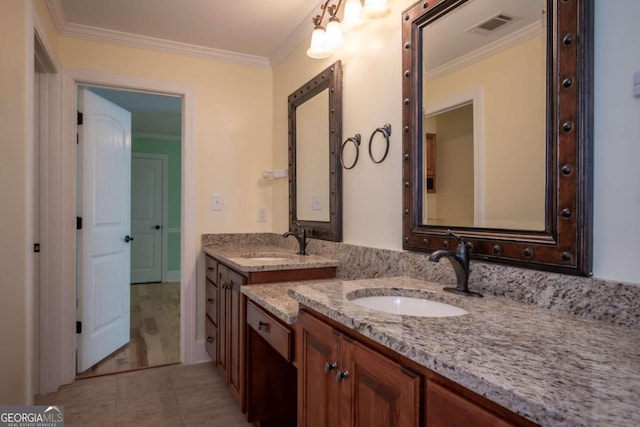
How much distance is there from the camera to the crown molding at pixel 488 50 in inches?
41.4

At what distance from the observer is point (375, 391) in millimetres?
825

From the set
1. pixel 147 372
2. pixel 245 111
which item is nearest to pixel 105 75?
pixel 245 111

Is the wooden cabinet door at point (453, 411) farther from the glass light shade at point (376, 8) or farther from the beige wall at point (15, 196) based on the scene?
the beige wall at point (15, 196)

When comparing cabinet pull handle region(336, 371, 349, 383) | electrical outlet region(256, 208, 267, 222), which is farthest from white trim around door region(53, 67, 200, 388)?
cabinet pull handle region(336, 371, 349, 383)

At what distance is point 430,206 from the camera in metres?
1.42

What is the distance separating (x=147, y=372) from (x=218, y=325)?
726 millimetres

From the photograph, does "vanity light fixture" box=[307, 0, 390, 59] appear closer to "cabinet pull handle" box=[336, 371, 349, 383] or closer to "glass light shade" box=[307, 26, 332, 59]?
"glass light shade" box=[307, 26, 332, 59]

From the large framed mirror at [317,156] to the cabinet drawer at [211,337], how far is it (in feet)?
2.74

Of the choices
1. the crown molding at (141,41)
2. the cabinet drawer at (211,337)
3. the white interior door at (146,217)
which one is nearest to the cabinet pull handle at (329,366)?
the cabinet drawer at (211,337)

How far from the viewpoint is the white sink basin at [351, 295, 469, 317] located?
114 cm

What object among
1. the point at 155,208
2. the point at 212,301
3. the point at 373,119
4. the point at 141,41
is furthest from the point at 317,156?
the point at 155,208

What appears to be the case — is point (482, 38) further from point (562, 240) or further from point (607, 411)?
point (607, 411)

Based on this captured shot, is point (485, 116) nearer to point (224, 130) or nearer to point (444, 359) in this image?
point (444, 359)

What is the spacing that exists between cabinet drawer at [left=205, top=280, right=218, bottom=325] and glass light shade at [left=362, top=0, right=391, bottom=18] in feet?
5.72
